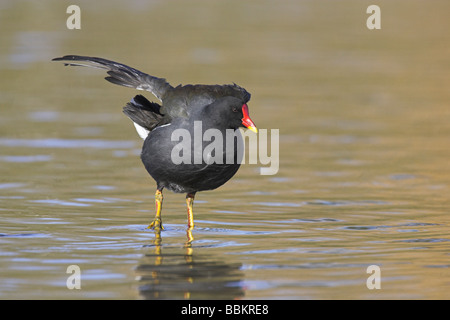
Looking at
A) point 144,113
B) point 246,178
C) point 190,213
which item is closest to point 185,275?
point 190,213

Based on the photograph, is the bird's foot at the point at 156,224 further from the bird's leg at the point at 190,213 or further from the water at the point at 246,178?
the bird's leg at the point at 190,213

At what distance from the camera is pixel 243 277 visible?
7195 mm

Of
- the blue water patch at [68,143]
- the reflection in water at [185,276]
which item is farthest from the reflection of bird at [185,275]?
the blue water patch at [68,143]

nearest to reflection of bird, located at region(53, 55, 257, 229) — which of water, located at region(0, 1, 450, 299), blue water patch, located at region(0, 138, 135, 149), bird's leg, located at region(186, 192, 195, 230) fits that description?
bird's leg, located at region(186, 192, 195, 230)

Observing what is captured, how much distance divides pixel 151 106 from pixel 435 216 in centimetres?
309

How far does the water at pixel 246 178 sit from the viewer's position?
285 inches

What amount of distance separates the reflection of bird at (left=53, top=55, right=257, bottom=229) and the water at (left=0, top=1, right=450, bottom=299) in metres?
0.56

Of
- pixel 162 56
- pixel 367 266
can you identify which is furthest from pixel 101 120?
pixel 367 266

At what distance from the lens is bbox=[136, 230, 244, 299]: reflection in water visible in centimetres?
676

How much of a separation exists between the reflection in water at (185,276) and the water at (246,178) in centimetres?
2

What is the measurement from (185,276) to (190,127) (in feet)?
4.94

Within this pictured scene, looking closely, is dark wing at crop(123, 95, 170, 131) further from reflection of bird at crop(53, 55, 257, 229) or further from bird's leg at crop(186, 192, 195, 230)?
bird's leg at crop(186, 192, 195, 230)

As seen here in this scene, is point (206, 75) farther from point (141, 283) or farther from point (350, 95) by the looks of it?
point (141, 283)

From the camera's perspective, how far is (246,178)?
1117cm
